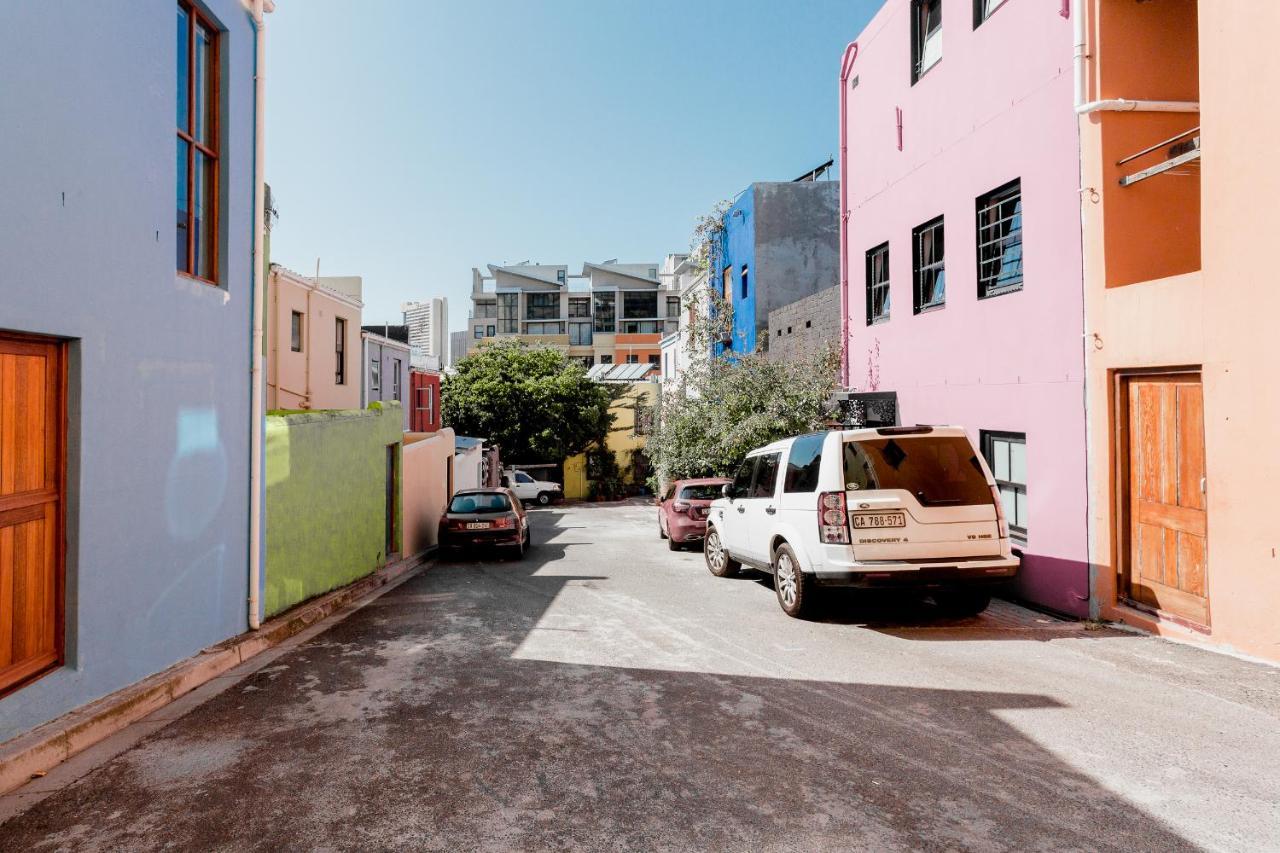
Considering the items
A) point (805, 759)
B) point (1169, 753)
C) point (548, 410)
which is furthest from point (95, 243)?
point (548, 410)

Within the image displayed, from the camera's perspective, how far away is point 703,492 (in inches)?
667

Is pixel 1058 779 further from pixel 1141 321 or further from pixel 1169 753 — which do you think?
pixel 1141 321

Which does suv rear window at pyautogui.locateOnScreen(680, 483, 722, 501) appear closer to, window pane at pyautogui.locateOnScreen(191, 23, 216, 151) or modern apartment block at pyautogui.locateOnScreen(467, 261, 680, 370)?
window pane at pyautogui.locateOnScreen(191, 23, 216, 151)

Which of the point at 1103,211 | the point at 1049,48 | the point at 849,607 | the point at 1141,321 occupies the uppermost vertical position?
the point at 1049,48

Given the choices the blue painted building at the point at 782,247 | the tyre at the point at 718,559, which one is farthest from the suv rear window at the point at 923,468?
the blue painted building at the point at 782,247

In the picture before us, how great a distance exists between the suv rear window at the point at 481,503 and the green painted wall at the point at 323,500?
7.61 feet

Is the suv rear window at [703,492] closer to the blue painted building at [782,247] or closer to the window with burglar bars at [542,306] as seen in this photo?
the blue painted building at [782,247]

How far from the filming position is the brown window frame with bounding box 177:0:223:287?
23.6 feet

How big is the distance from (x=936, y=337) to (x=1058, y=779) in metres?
9.04

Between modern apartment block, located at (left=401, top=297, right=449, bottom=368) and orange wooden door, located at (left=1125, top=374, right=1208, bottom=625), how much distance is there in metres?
47.6

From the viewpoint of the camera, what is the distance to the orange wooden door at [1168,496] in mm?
7641

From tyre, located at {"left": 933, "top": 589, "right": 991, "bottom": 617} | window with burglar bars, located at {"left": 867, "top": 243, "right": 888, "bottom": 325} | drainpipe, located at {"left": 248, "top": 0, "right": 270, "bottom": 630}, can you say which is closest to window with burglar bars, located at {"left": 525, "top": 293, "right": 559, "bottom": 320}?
window with burglar bars, located at {"left": 867, "top": 243, "right": 888, "bottom": 325}

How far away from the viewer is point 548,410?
4225 cm

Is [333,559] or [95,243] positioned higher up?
[95,243]
